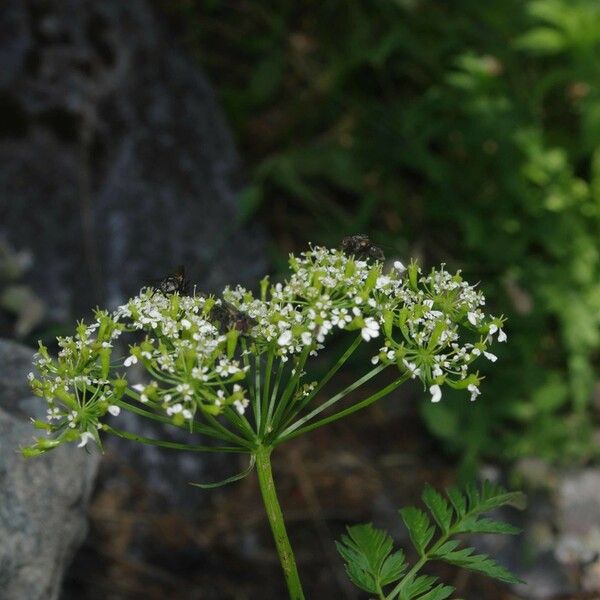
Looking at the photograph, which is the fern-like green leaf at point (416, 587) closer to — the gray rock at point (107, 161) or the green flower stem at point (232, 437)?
the green flower stem at point (232, 437)

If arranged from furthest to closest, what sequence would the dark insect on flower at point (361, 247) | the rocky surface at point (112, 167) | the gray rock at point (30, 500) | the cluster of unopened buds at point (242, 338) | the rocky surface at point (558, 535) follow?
the rocky surface at point (112, 167) < the rocky surface at point (558, 535) < the gray rock at point (30, 500) < the dark insect on flower at point (361, 247) < the cluster of unopened buds at point (242, 338)

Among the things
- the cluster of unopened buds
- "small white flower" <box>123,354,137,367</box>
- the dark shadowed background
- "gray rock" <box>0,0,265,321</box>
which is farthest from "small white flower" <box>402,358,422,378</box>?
"gray rock" <box>0,0,265,321</box>

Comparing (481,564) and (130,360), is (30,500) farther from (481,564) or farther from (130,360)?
(481,564)

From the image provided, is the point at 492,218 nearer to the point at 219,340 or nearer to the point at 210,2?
the point at 210,2

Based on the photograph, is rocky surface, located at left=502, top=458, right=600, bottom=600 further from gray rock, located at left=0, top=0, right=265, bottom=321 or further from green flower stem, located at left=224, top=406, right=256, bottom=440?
green flower stem, located at left=224, top=406, right=256, bottom=440

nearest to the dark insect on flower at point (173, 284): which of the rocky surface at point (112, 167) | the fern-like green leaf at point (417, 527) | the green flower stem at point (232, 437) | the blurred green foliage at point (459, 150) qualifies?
the green flower stem at point (232, 437)

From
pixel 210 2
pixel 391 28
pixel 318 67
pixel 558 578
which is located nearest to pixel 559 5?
pixel 391 28
